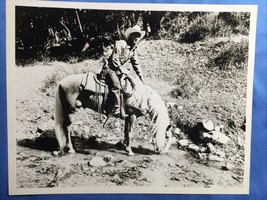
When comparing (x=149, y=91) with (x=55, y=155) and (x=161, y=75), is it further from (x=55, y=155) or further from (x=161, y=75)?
(x=55, y=155)

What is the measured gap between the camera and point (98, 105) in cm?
57

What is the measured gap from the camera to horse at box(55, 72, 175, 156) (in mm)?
568

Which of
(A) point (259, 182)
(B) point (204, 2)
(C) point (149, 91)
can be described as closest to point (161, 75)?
(C) point (149, 91)

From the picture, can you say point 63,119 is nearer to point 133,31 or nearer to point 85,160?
point 85,160

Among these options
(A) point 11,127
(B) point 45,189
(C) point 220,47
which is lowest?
(B) point 45,189

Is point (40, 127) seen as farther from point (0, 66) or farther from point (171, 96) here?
point (171, 96)

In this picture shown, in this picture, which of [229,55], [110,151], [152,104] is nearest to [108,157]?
[110,151]

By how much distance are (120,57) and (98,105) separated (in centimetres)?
9

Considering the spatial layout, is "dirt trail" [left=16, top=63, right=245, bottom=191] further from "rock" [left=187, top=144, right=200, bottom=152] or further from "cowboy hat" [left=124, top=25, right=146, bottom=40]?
"cowboy hat" [left=124, top=25, right=146, bottom=40]

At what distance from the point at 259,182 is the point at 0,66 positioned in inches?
18.4

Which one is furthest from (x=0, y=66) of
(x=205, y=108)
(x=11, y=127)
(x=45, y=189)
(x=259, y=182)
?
(x=259, y=182)

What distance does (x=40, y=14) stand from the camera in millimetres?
560

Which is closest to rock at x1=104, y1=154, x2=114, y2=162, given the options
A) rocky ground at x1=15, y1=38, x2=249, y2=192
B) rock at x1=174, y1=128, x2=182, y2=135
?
rocky ground at x1=15, y1=38, x2=249, y2=192

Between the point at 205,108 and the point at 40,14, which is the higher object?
the point at 40,14
